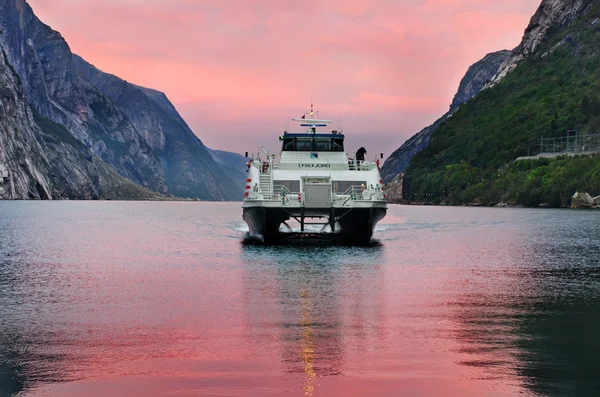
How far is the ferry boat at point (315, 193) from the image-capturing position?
58.2m

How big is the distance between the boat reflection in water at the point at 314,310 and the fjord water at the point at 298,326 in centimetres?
8

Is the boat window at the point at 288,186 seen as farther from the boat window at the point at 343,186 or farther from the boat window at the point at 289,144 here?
the boat window at the point at 289,144

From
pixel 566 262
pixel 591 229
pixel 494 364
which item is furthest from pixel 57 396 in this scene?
pixel 591 229

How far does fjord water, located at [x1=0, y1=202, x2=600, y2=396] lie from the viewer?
16688mm

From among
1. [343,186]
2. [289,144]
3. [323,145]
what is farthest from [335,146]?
[343,186]

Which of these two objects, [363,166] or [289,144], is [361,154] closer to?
[363,166]

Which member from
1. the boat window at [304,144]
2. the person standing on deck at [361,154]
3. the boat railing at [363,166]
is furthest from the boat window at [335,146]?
Result: the boat railing at [363,166]

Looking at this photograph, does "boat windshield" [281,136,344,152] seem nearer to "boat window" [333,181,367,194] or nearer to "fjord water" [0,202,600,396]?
"boat window" [333,181,367,194]

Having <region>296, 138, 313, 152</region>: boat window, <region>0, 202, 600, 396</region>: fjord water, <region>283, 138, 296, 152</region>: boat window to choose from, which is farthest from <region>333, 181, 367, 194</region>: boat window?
<region>0, 202, 600, 396</region>: fjord water

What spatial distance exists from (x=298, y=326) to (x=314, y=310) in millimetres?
3463

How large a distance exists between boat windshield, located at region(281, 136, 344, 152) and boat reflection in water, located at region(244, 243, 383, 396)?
70.1ft

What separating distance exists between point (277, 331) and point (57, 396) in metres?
8.10

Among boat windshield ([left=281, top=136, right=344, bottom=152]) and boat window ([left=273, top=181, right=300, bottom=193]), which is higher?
boat windshield ([left=281, top=136, right=344, bottom=152])

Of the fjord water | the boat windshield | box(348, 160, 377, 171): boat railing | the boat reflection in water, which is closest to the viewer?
the fjord water
